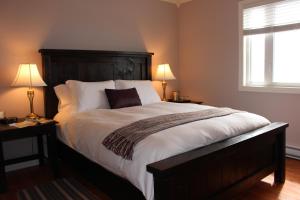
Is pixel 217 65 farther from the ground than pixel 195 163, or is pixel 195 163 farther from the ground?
pixel 217 65

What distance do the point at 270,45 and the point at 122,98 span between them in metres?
2.09

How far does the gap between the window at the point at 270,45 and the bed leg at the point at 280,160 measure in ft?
3.20

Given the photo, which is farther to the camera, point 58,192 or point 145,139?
point 58,192

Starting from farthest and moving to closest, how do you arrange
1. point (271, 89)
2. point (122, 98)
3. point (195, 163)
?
1. point (271, 89)
2. point (122, 98)
3. point (195, 163)

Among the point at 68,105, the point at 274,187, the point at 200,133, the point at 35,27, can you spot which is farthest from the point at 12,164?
the point at 274,187

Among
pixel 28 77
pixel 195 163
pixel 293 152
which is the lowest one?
pixel 293 152

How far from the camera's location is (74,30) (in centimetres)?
347

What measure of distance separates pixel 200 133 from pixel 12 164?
2220 mm

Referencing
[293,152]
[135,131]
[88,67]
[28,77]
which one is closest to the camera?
[135,131]

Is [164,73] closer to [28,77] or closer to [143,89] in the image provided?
[143,89]

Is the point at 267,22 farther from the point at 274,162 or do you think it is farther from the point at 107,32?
the point at 107,32

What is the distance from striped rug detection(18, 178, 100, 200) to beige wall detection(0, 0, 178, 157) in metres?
0.78

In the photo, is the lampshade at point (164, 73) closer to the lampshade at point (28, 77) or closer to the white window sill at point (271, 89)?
the white window sill at point (271, 89)

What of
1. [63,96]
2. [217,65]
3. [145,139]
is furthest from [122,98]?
[217,65]
